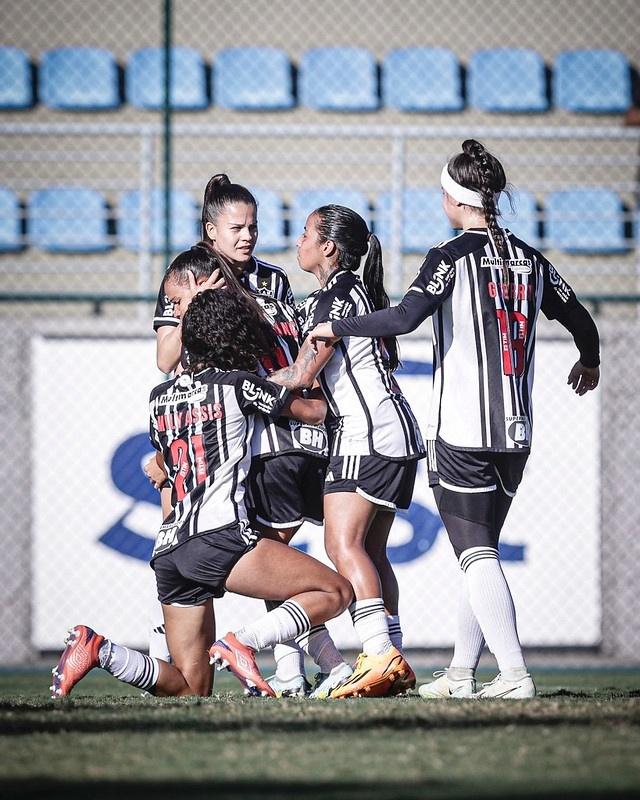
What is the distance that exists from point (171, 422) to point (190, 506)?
0.30m

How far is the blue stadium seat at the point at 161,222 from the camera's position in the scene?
979cm

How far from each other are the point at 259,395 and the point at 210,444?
24cm

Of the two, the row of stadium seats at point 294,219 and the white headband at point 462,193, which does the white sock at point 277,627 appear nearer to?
the white headband at point 462,193

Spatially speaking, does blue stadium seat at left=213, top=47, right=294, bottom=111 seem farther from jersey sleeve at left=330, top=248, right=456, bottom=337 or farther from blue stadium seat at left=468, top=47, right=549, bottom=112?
jersey sleeve at left=330, top=248, right=456, bottom=337

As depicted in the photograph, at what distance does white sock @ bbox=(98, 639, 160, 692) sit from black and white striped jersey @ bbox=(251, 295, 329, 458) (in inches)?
32.0

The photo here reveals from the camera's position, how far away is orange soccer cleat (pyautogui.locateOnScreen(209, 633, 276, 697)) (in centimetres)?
370

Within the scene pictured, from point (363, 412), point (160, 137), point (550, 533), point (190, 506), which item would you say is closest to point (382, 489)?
point (363, 412)

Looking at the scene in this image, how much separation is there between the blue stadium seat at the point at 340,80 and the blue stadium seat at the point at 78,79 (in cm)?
188

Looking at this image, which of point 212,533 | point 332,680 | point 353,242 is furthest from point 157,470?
point 353,242

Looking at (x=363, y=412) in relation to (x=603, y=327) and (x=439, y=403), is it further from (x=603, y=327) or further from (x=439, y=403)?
(x=603, y=327)

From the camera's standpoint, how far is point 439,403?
3971mm

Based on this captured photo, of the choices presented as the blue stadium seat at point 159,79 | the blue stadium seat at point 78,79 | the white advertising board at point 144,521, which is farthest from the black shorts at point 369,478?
the blue stadium seat at point 78,79

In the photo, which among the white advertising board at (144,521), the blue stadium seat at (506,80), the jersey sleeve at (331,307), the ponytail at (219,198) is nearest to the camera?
the jersey sleeve at (331,307)

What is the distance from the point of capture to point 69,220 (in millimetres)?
10156
